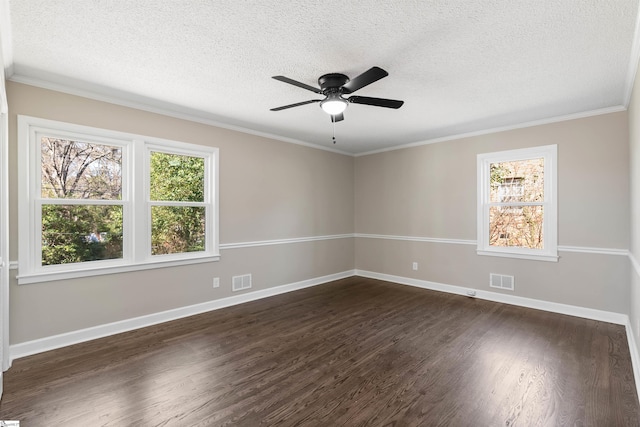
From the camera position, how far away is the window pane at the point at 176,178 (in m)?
3.74

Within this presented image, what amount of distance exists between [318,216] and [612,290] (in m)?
4.11

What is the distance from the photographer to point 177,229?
12.9 feet

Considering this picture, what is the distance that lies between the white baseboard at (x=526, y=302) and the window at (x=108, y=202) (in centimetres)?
339

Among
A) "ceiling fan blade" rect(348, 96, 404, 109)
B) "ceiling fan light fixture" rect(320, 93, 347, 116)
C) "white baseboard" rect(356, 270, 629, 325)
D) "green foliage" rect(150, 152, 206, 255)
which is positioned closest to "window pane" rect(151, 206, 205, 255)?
"green foliage" rect(150, 152, 206, 255)

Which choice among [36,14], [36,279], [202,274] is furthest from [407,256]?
[36,14]

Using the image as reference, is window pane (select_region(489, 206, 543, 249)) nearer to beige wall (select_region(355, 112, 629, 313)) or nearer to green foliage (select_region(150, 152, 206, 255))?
beige wall (select_region(355, 112, 629, 313))

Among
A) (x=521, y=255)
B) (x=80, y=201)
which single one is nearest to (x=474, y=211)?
(x=521, y=255)

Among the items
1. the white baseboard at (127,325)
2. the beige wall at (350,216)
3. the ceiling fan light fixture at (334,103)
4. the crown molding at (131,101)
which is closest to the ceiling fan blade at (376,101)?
the ceiling fan light fixture at (334,103)

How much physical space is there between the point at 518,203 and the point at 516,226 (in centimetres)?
33

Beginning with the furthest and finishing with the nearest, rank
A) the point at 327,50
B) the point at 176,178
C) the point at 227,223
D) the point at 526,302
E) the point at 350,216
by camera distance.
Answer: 1. the point at 350,216
2. the point at 227,223
3. the point at 526,302
4. the point at 176,178
5. the point at 327,50

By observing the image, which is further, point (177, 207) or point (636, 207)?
point (177, 207)

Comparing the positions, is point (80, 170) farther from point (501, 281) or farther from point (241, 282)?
point (501, 281)

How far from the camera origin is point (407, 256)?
554 cm

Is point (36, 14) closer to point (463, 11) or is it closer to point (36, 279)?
point (36, 279)
